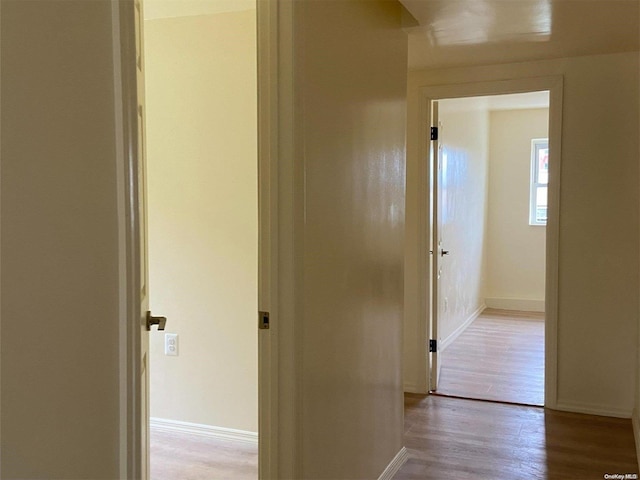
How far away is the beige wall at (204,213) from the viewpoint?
A: 334 cm

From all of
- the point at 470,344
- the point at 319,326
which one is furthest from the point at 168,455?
the point at 470,344

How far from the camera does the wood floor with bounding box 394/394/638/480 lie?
309 cm

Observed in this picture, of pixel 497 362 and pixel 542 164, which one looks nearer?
pixel 497 362

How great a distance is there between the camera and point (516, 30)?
11.0 ft

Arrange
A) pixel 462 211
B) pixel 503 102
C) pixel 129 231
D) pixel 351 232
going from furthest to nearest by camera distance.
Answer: pixel 503 102
pixel 462 211
pixel 351 232
pixel 129 231

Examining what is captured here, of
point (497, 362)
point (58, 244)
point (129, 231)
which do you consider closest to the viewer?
point (58, 244)

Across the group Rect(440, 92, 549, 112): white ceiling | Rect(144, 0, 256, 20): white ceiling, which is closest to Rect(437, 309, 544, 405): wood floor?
Rect(440, 92, 549, 112): white ceiling

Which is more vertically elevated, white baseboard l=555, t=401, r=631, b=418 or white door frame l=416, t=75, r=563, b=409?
white door frame l=416, t=75, r=563, b=409

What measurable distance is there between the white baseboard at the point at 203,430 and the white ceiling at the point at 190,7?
→ 227 cm

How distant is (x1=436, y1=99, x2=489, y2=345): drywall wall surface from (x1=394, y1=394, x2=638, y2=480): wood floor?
3.93 feet

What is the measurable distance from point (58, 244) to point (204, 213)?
235 cm

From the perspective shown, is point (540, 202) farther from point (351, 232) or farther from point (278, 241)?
point (278, 241)

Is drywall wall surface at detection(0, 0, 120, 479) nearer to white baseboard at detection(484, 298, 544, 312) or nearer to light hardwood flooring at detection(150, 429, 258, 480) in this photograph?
light hardwood flooring at detection(150, 429, 258, 480)

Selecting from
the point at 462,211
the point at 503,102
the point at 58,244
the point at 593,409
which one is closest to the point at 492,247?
the point at 462,211
